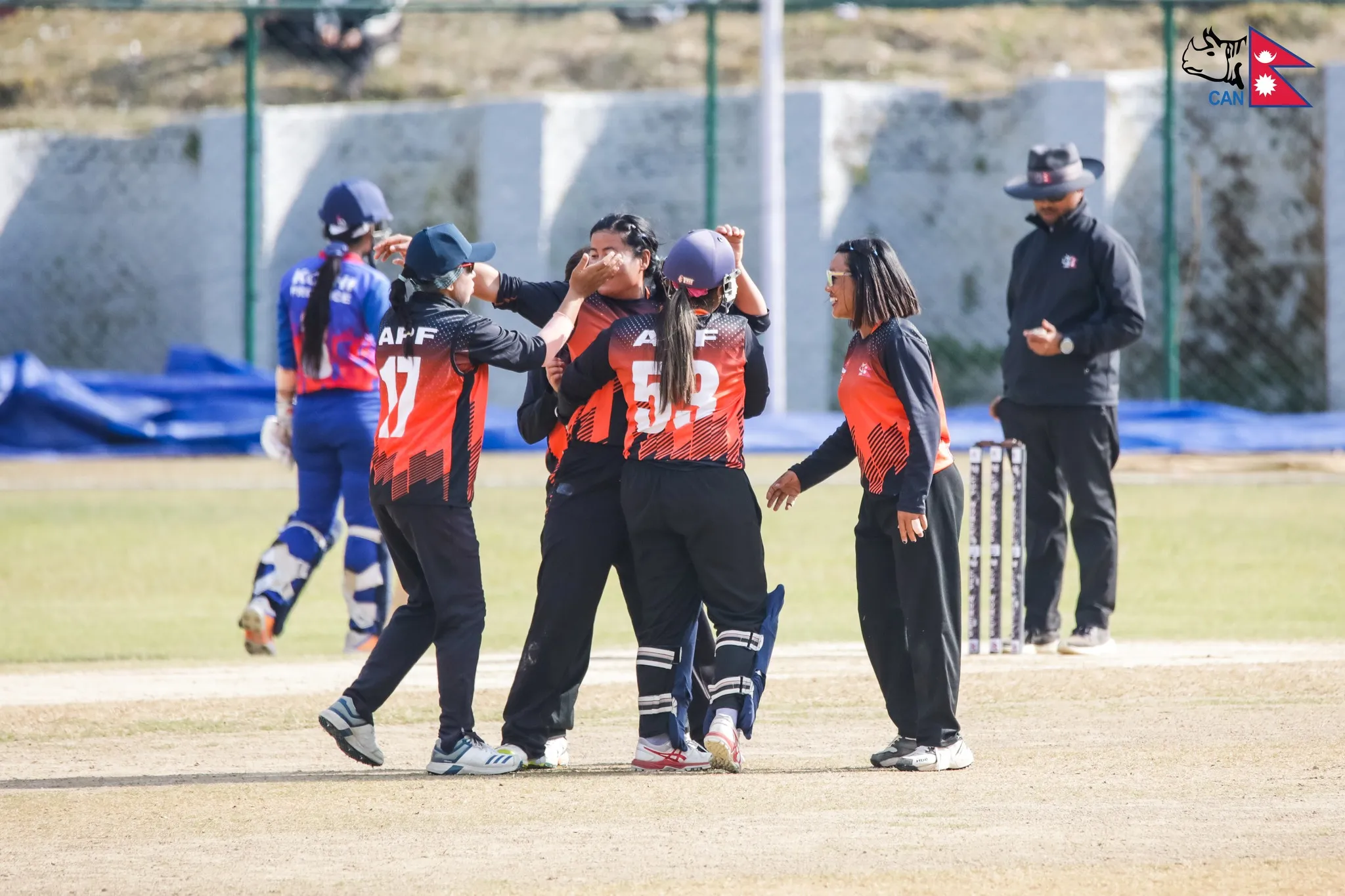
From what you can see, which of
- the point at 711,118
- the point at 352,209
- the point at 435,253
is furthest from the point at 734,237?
the point at 711,118

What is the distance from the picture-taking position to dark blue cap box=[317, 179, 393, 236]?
936cm

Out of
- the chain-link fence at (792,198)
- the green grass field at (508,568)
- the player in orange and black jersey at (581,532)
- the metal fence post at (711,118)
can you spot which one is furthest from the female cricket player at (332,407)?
the chain-link fence at (792,198)

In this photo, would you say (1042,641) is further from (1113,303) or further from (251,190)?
(251,190)

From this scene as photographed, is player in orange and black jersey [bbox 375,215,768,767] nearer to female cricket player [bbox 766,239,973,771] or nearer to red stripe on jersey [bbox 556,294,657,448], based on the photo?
red stripe on jersey [bbox 556,294,657,448]

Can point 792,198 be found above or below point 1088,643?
above

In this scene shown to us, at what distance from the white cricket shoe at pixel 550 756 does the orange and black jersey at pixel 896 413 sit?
1318 millimetres

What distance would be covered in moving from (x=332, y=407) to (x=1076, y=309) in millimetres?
3533

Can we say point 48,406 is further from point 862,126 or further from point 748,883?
point 748,883

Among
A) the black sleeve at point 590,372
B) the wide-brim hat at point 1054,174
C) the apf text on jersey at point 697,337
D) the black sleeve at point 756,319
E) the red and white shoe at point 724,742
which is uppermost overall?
the wide-brim hat at point 1054,174

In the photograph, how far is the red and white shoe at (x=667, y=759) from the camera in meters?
6.70

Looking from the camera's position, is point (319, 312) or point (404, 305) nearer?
point (404, 305)

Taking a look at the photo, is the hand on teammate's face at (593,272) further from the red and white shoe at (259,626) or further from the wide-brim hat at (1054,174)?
the red and white shoe at (259,626)

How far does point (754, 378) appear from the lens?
668 cm

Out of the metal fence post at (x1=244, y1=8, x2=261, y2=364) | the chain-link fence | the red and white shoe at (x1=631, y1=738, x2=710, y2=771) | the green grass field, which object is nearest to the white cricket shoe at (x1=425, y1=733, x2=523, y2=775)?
the red and white shoe at (x1=631, y1=738, x2=710, y2=771)
